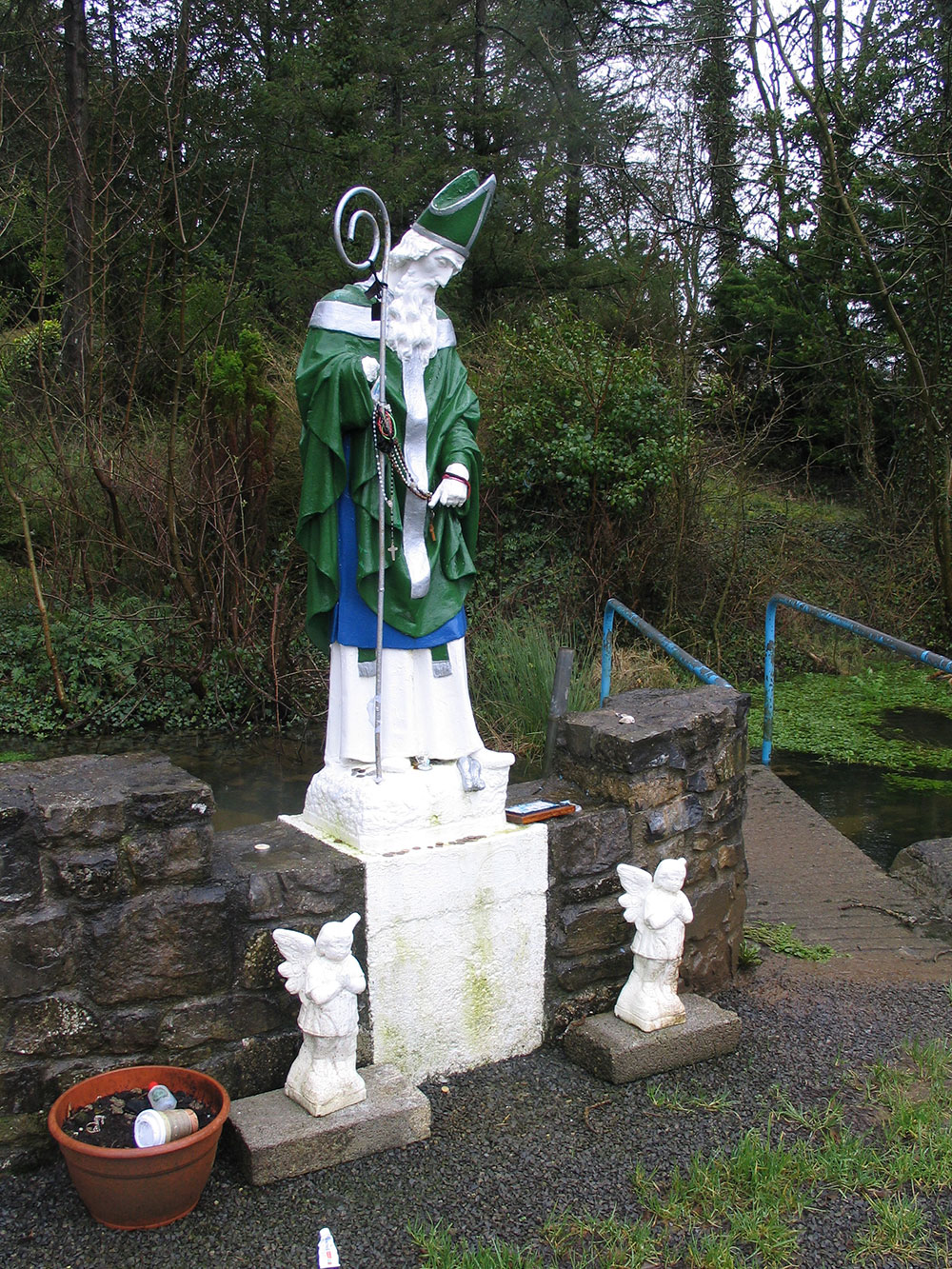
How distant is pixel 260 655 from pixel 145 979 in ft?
15.7

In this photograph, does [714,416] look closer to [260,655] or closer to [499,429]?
[499,429]

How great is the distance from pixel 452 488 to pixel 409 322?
19.5 inches

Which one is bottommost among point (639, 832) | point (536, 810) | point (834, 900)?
point (834, 900)

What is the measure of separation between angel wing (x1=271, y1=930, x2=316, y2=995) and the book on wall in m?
0.81

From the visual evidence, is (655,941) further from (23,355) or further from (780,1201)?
(23,355)

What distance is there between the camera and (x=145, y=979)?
257cm

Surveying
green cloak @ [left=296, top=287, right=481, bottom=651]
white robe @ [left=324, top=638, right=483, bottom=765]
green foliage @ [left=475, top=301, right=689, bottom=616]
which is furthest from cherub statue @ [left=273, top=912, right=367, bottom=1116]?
green foliage @ [left=475, top=301, right=689, bottom=616]

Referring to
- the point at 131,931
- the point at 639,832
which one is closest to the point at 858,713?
the point at 639,832

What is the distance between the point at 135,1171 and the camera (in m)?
2.27

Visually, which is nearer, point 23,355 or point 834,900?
point 834,900

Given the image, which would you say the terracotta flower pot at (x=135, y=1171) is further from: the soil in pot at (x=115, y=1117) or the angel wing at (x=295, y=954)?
the angel wing at (x=295, y=954)

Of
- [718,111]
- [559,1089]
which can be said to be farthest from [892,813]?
[718,111]

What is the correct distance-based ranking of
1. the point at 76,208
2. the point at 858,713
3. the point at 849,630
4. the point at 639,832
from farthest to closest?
the point at 858,713 → the point at 76,208 → the point at 849,630 → the point at 639,832

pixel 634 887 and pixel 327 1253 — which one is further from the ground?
pixel 634 887
